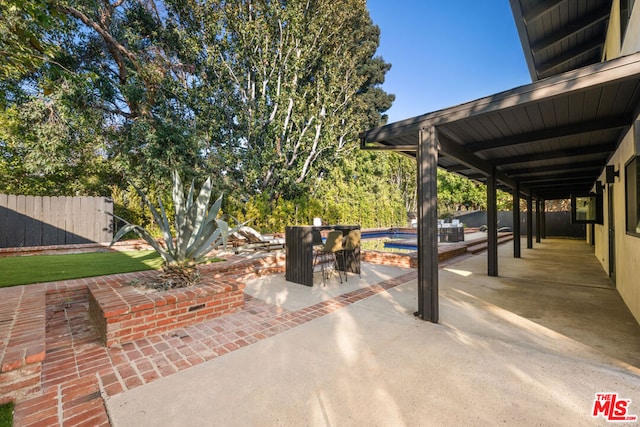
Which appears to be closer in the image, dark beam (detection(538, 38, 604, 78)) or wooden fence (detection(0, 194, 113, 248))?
dark beam (detection(538, 38, 604, 78))

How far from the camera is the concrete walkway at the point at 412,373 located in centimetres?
A: 185

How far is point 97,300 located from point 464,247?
9924 mm

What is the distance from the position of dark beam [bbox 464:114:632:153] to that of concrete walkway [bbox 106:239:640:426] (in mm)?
2584

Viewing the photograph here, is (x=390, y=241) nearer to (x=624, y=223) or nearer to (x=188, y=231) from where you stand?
(x=624, y=223)

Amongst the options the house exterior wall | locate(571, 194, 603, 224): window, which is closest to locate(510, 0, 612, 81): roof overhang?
the house exterior wall

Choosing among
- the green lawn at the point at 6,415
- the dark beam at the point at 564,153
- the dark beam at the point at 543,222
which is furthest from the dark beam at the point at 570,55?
the green lawn at the point at 6,415

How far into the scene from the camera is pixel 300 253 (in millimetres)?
5262

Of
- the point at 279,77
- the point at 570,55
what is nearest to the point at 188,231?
the point at 570,55

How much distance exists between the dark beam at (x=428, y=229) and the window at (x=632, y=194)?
7.81ft

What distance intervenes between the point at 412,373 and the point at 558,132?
4.14 metres

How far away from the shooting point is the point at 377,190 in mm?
20281

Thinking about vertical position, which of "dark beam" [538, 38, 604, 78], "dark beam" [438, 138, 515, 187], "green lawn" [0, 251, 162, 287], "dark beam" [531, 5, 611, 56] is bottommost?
"green lawn" [0, 251, 162, 287]

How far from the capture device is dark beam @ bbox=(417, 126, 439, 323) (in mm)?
3521

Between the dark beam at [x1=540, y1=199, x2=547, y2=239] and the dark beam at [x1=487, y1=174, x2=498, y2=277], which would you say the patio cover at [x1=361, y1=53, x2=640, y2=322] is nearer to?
the dark beam at [x1=487, y1=174, x2=498, y2=277]
